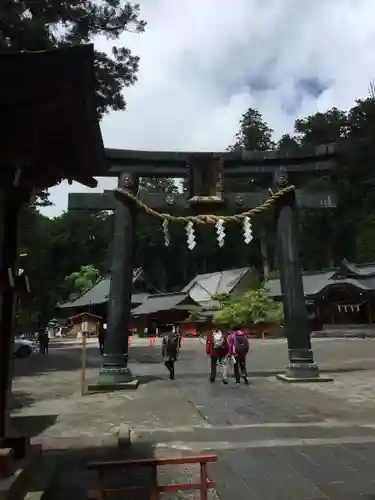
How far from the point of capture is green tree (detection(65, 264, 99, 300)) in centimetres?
6246

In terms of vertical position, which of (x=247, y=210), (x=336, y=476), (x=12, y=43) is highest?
(x=12, y=43)

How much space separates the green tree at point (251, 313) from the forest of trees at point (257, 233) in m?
5.98

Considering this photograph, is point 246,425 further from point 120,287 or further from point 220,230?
point 120,287

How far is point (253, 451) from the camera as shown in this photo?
21.6 feet

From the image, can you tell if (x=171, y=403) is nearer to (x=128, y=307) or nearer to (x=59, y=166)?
(x=128, y=307)

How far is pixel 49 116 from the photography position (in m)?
4.39

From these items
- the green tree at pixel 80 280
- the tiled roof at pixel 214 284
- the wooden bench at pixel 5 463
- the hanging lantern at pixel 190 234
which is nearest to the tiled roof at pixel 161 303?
the tiled roof at pixel 214 284

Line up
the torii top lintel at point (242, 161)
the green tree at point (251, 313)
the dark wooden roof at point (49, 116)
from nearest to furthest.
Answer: the dark wooden roof at point (49, 116)
the torii top lintel at point (242, 161)
the green tree at point (251, 313)

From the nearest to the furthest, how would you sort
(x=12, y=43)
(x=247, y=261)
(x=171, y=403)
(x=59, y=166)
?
(x=59, y=166)
(x=171, y=403)
(x=12, y=43)
(x=247, y=261)

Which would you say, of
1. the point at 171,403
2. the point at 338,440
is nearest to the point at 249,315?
the point at 171,403

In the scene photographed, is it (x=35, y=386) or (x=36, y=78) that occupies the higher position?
(x=36, y=78)

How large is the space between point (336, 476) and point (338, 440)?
1.75 metres

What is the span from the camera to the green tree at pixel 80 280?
62.5 m

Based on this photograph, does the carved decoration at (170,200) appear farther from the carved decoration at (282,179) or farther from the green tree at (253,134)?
the green tree at (253,134)
